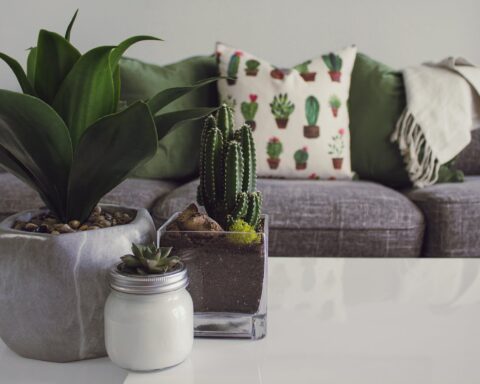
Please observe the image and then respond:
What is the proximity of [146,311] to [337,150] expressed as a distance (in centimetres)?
161

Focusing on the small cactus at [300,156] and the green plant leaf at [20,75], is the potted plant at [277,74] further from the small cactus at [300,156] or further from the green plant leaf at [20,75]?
the green plant leaf at [20,75]

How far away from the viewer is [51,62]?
0.65 metres

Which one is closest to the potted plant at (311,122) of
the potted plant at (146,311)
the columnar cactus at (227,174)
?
the columnar cactus at (227,174)

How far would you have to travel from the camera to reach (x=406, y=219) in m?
1.72

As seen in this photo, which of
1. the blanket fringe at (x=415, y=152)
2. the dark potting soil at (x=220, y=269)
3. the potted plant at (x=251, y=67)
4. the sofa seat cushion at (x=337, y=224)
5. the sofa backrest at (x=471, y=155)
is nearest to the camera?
the dark potting soil at (x=220, y=269)

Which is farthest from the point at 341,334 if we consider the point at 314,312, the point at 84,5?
the point at 84,5

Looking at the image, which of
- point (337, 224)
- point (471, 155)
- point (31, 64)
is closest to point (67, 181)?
point (31, 64)

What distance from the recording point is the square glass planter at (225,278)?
2.25 ft

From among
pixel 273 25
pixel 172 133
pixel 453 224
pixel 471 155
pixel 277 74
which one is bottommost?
pixel 453 224

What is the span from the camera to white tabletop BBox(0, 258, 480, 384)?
640mm

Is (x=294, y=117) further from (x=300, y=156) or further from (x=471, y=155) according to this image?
(x=471, y=155)

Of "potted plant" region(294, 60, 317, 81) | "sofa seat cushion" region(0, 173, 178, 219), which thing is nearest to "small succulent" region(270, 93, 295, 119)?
"potted plant" region(294, 60, 317, 81)

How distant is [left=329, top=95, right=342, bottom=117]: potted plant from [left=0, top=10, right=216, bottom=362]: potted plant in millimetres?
1526

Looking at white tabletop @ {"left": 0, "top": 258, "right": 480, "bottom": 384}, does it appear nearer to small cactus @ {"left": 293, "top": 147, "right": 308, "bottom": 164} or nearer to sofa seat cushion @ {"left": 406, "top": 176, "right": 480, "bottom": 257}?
sofa seat cushion @ {"left": 406, "top": 176, "right": 480, "bottom": 257}
